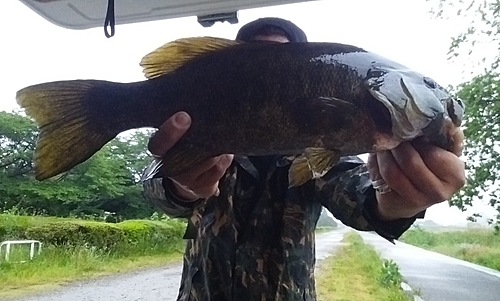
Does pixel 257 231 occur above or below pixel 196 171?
below

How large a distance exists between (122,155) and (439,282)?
89cm

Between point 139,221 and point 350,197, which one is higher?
point 350,197

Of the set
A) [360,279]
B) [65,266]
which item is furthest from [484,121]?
[65,266]

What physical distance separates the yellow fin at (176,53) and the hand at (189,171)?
0.07 meters

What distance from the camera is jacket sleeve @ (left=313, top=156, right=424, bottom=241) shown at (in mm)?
802

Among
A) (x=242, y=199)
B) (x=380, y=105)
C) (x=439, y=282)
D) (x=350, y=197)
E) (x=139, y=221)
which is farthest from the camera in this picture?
(x=139, y=221)

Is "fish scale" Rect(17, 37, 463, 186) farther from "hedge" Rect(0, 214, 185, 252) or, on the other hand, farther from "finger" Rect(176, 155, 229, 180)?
"hedge" Rect(0, 214, 185, 252)

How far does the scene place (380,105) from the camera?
58cm

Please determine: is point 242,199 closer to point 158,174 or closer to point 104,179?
point 158,174

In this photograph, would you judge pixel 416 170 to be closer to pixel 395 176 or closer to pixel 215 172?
pixel 395 176

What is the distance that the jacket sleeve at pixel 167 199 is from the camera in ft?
2.86

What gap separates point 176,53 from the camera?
670 millimetres

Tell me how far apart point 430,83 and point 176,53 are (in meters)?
0.29

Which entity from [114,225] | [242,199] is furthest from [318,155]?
[114,225]
